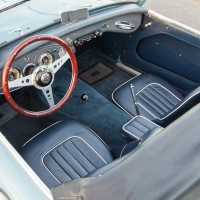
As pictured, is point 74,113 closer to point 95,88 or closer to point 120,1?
point 95,88

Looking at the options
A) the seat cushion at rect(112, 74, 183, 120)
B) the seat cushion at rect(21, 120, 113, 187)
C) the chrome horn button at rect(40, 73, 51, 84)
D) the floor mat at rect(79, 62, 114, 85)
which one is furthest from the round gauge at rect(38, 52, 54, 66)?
the floor mat at rect(79, 62, 114, 85)

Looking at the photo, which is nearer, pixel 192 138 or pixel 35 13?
pixel 192 138

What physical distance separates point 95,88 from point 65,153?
4.12 feet

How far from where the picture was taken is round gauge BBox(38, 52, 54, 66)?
299cm

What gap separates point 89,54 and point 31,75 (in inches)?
61.6

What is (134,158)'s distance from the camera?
1.96 meters

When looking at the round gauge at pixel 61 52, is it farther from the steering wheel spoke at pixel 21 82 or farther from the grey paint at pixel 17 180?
the grey paint at pixel 17 180

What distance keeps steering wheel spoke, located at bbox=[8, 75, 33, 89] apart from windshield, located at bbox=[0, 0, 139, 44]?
30 cm

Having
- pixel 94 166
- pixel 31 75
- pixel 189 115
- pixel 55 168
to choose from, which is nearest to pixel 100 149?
pixel 94 166

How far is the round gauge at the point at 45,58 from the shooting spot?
299 centimetres

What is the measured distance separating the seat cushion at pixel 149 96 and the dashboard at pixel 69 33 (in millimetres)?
521

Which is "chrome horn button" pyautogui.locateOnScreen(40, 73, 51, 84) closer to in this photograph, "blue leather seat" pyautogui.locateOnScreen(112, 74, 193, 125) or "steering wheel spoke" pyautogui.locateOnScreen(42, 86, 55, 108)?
"steering wheel spoke" pyautogui.locateOnScreen(42, 86, 55, 108)

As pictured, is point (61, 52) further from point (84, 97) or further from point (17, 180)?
point (17, 180)

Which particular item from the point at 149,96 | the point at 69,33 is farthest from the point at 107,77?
the point at 69,33
